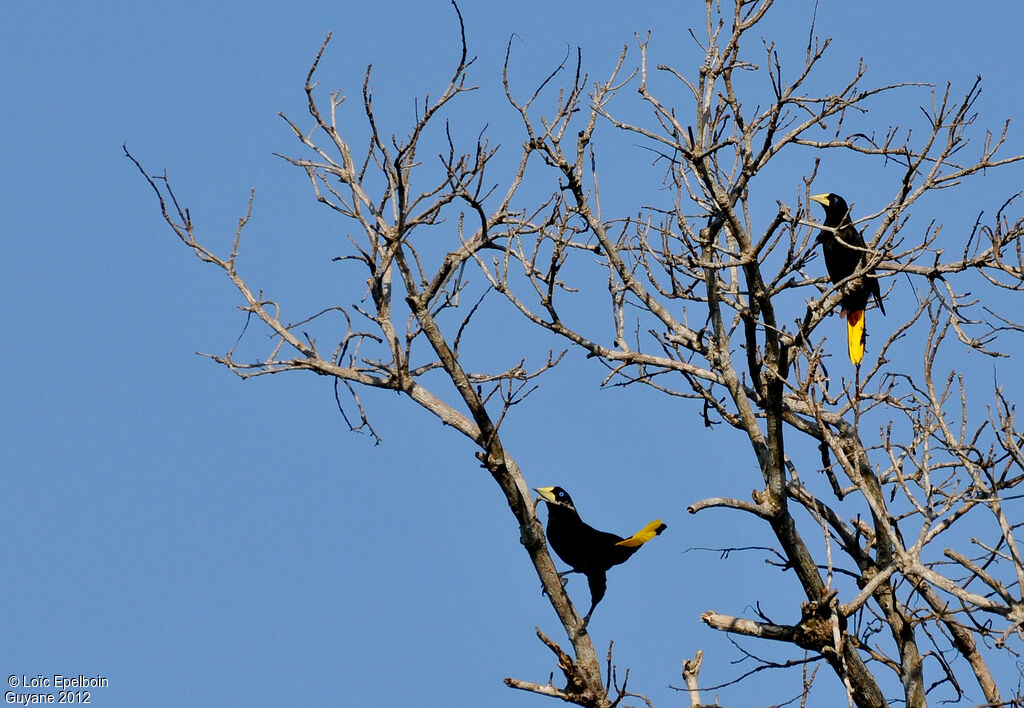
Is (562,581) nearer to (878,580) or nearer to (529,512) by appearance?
(529,512)

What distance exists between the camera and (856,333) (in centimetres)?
658

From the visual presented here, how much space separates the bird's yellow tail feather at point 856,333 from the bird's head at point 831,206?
0.97 meters

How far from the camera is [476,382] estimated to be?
547 centimetres

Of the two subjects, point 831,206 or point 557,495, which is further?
point 831,206

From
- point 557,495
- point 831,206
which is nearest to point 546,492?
point 557,495

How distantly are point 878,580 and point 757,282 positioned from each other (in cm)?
154

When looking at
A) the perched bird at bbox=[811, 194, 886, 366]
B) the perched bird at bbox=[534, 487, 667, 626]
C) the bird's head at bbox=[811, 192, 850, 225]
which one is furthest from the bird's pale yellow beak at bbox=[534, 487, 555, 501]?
the bird's head at bbox=[811, 192, 850, 225]

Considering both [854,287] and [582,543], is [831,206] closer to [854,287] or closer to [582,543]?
[854,287]

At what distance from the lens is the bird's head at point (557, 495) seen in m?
6.12

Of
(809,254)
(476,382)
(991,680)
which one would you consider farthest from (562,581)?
(991,680)

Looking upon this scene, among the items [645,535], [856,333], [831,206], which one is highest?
[831,206]

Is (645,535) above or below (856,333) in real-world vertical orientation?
below

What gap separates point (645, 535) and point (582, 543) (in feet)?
1.59

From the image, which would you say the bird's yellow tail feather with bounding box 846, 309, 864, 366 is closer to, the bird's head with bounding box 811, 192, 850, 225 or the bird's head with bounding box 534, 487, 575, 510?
the bird's head with bounding box 811, 192, 850, 225
